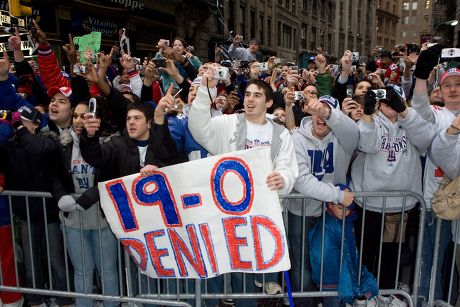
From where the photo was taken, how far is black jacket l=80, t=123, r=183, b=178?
3.19 meters

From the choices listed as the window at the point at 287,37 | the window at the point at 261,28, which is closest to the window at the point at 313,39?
the window at the point at 287,37

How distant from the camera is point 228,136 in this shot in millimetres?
3436

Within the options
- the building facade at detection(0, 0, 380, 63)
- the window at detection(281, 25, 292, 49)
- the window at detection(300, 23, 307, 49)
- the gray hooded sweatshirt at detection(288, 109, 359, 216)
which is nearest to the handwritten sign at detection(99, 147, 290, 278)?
the gray hooded sweatshirt at detection(288, 109, 359, 216)

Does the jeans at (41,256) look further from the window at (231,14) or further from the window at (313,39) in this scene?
the window at (313,39)

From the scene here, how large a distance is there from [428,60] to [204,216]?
2.34 m

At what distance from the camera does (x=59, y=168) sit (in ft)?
11.7

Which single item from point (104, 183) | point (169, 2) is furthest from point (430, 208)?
point (169, 2)

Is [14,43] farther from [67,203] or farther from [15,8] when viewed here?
[67,203]

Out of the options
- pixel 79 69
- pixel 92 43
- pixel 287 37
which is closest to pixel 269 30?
pixel 287 37

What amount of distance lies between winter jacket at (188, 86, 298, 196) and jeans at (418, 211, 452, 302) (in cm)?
153

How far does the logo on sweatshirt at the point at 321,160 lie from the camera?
3.54 meters

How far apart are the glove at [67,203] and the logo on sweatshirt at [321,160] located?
2.10 metres

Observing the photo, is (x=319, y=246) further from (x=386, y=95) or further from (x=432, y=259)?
(x=386, y=95)

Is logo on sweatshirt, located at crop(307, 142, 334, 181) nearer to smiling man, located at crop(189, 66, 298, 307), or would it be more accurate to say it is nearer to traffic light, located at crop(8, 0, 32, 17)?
smiling man, located at crop(189, 66, 298, 307)
